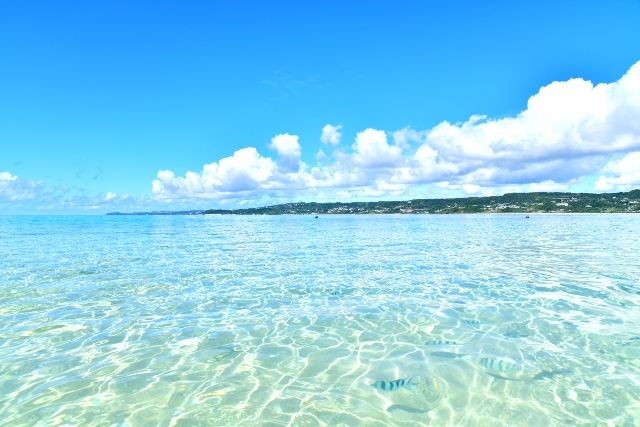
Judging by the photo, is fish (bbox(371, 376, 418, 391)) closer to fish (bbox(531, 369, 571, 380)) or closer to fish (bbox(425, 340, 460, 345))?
fish (bbox(425, 340, 460, 345))

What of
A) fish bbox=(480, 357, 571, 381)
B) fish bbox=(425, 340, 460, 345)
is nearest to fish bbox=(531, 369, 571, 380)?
fish bbox=(480, 357, 571, 381)

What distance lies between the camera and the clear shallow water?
22.4 ft

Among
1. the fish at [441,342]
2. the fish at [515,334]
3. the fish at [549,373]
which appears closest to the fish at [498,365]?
the fish at [549,373]

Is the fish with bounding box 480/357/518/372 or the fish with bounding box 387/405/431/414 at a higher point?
the fish with bounding box 480/357/518/372

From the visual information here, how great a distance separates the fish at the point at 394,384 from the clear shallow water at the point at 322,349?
0.06m

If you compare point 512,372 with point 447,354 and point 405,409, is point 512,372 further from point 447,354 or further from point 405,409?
point 405,409

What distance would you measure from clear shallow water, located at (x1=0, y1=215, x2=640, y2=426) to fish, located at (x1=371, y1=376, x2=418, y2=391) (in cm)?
6

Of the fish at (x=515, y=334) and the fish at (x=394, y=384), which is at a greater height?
the fish at (x=515, y=334)

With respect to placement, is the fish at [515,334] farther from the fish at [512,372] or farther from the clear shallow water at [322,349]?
the fish at [512,372]

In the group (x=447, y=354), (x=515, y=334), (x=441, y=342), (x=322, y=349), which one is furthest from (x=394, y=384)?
(x=515, y=334)

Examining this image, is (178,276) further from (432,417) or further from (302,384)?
(432,417)

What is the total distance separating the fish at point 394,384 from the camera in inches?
300

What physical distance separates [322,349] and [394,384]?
241 cm

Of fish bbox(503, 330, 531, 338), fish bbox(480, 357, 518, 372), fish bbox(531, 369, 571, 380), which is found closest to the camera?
fish bbox(531, 369, 571, 380)
